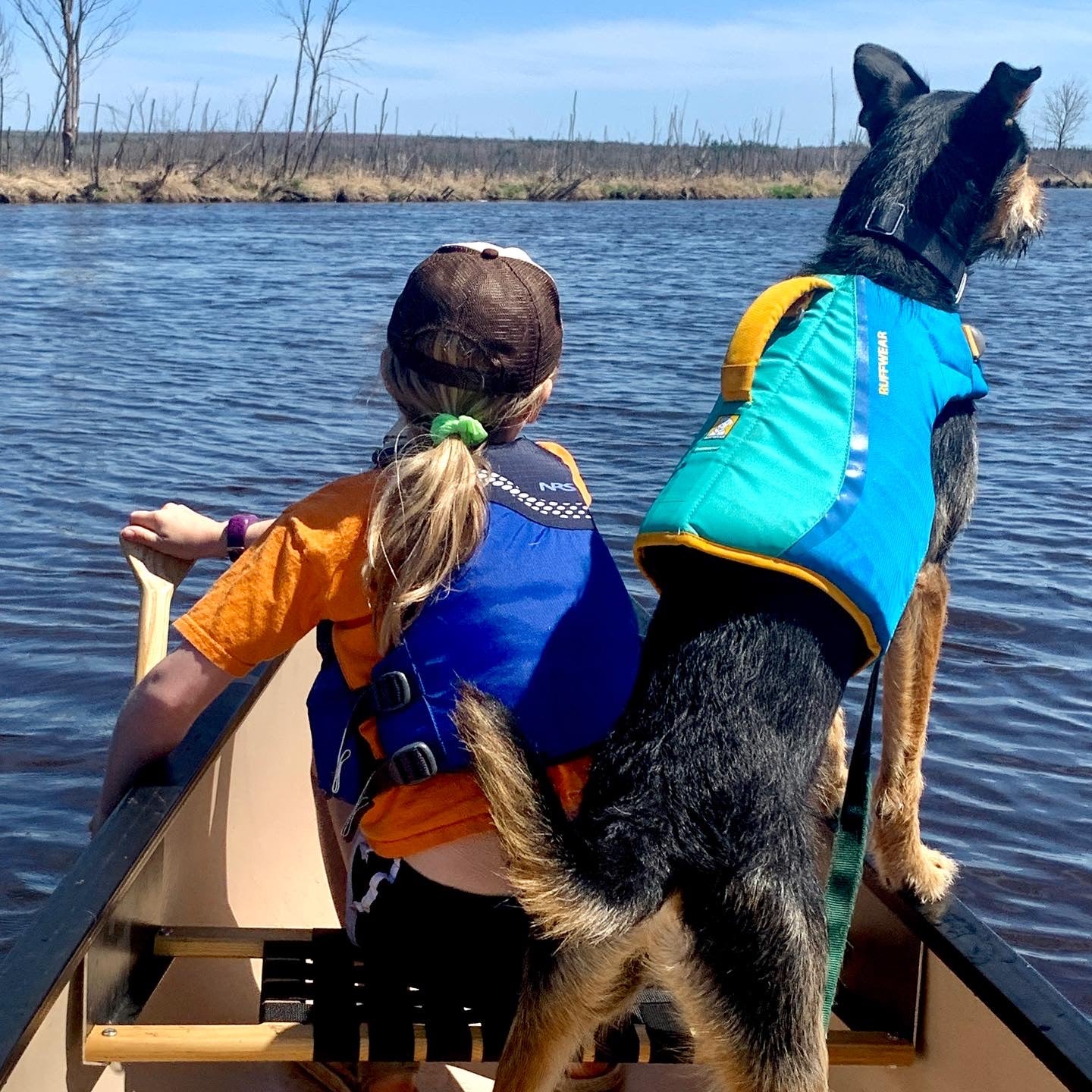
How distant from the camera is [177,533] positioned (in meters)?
2.86

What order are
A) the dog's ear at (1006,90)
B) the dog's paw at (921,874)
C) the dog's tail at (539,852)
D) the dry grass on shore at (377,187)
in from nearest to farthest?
the dog's tail at (539,852) < the dog's paw at (921,874) < the dog's ear at (1006,90) < the dry grass on shore at (377,187)

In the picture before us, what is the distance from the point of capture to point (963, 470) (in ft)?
9.61

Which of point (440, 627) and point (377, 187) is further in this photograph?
point (377, 187)

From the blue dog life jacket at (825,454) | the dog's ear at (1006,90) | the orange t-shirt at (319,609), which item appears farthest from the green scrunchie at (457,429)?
the dog's ear at (1006,90)

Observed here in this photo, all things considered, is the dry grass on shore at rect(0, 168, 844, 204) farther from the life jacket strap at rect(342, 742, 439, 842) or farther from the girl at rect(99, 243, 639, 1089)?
the life jacket strap at rect(342, 742, 439, 842)

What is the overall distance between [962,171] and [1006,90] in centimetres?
19

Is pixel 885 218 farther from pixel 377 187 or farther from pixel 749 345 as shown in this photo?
pixel 377 187

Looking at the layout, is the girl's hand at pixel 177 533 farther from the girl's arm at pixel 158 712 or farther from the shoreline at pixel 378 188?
the shoreline at pixel 378 188

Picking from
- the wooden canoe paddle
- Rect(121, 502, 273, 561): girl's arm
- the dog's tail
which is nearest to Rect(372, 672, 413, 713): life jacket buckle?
the dog's tail

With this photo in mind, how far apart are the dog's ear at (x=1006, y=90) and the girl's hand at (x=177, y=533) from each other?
6.32 ft

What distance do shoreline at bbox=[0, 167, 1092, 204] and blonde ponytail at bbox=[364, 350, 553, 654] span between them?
111 ft

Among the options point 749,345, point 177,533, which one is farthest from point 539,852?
point 177,533

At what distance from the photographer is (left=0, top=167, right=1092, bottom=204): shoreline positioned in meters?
38.8

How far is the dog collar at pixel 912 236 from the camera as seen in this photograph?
9.34ft
